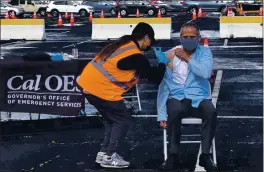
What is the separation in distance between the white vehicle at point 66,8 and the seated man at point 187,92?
33.4 meters

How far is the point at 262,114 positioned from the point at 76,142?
3060 mm

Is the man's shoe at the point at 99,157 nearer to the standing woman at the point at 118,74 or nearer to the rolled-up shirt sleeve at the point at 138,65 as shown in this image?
the standing woman at the point at 118,74

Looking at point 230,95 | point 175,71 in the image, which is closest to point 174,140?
point 175,71

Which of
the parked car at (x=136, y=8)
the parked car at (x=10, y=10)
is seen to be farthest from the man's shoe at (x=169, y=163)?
the parked car at (x=10, y=10)

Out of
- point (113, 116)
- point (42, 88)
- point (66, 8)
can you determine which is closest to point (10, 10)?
point (66, 8)

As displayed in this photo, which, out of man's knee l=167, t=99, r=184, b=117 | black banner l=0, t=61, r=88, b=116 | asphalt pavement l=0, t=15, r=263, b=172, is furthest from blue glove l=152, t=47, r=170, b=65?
black banner l=0, t=61, r=88, b=116

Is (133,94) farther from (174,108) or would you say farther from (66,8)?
(66,8)

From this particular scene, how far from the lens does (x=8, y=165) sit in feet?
Answer: 22.7

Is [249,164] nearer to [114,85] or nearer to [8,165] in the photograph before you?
[114,85]

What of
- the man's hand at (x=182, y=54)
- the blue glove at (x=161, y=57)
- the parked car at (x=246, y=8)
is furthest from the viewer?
the parked car at (x=246, y=8)

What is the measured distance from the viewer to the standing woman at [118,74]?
6.46 m

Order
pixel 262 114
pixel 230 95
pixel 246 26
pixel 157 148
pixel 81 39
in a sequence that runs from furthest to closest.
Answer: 1. pixel 81 39
2. pixel 246 26
3. pixel 230 95
4. pixel 262 114
5. pixel 157 148

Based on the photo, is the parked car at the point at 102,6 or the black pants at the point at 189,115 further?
the parked car at the point at 102,6

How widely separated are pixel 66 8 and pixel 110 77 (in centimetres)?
3422
